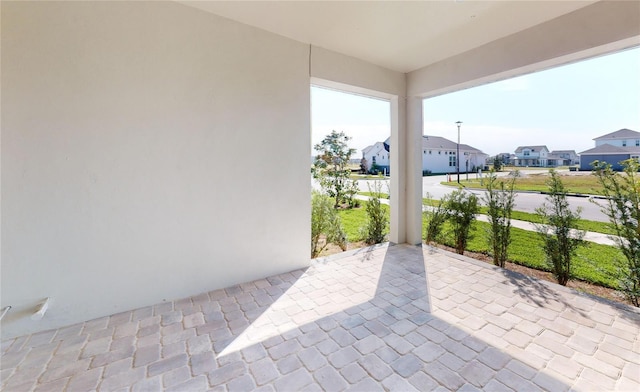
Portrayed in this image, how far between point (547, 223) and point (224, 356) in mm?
4028

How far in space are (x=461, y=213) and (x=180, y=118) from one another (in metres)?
4.32

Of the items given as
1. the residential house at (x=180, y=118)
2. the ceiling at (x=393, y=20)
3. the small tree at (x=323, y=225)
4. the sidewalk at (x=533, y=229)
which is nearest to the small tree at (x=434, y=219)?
the sidewalk at (x=533, y=229)

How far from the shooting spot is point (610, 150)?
3.00 m

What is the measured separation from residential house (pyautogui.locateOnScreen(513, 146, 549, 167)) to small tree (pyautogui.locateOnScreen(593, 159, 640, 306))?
68cm

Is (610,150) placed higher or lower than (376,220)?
higher

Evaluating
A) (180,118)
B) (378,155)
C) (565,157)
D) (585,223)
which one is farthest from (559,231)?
(180,118)

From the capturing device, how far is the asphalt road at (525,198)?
3136 mm

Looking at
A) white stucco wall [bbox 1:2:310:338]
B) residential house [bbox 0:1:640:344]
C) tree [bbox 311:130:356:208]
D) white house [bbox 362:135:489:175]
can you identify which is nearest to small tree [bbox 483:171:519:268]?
white house [bbox 362:135:489:175]

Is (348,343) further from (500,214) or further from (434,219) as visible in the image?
(434,219)

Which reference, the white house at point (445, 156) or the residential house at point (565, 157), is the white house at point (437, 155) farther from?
the residential house at point (565, 157)

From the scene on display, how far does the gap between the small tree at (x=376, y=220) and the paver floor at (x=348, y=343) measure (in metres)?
1.82

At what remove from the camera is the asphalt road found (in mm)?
3136

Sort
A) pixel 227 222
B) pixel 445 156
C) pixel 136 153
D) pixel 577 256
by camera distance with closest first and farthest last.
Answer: pixel 136 153, pixel 227 222, pixel 577 256, pixel 445 156

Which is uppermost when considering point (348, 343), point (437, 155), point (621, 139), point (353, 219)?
point (437, 155)
